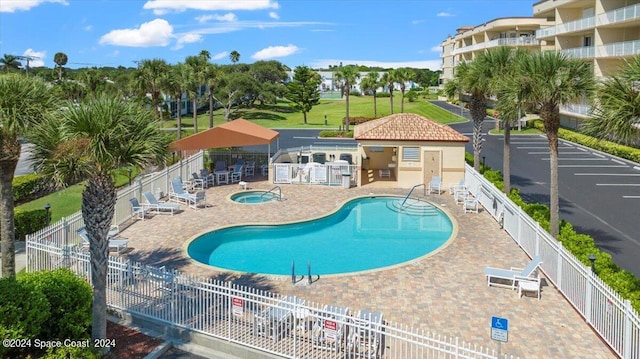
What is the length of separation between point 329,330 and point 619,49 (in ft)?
122

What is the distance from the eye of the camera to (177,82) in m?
38.8

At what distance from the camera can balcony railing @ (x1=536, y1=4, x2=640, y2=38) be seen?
34781 mm

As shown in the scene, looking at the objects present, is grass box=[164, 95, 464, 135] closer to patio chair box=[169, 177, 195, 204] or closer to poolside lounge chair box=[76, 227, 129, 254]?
patio chair box=[169, 177, 195, 204]

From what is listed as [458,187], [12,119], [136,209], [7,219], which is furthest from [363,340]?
[458,187]

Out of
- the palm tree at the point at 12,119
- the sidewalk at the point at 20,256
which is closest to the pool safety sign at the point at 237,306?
the palm tree at the point at 12,119

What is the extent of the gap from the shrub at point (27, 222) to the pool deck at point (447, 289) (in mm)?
3019

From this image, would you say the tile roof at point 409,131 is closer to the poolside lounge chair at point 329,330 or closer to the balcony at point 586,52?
the poolside lounge chair at point 329,330

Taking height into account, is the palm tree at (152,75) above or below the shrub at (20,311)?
above

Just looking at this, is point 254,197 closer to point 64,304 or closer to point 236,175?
point 236,175

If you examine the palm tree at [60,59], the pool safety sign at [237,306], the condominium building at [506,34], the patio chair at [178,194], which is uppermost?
the palm tree at [60,59]

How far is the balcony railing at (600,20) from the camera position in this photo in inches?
1369

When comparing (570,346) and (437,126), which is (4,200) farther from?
(437,126)

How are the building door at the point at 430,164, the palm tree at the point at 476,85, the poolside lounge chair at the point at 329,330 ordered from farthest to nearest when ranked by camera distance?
1. the building door at the point at 430,164
2. the palm tree at the point at 476,85
3. the poolside lounge chair at the point at 329,330

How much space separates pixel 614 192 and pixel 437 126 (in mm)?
9090
